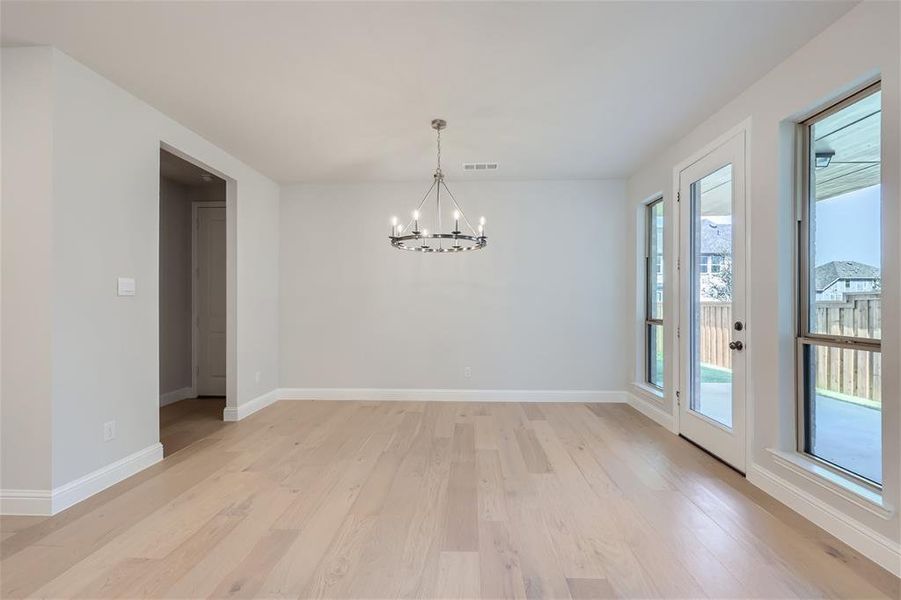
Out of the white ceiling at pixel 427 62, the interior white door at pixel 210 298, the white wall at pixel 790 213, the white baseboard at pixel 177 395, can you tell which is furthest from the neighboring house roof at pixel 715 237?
the white baseboard at pixel 177 395

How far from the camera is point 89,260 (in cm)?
267

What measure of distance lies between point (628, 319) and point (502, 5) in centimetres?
396

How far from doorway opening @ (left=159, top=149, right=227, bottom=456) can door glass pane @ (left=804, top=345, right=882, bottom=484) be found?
5593 millimetres

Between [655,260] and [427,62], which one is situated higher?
[427,62]

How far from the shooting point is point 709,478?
9.62 feet

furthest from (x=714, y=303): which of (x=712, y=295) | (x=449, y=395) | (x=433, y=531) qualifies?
(x=449, y=395)

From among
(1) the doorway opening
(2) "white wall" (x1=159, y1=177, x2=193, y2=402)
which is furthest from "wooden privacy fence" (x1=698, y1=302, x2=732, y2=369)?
(2) "white wall" (x1=159, y1=177, x2=193, y2=402)

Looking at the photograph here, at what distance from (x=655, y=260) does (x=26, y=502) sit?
5.47 m

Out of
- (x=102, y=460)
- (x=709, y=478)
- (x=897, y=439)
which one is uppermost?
(x=897, y=439)

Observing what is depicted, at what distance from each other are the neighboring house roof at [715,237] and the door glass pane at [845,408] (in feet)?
3.28

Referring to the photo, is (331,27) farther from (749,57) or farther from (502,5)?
(749,57)

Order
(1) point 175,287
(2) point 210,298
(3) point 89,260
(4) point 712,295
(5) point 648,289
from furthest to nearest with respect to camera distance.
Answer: (2) point 210,298 < (1) point 175,287 < (5) point 648,289 < (4) point 712,295 < (3) point 89,260

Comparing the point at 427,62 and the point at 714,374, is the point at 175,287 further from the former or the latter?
the point at 714,374

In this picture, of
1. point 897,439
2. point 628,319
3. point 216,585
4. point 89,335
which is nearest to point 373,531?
point 216,585
